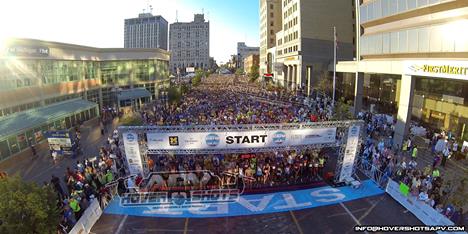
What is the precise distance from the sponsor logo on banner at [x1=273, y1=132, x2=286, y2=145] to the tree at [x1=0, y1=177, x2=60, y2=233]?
10981mm

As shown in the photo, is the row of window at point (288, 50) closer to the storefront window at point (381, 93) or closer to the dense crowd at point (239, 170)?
the storefront window at point (381, 93)

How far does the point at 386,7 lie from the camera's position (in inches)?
→ 1121

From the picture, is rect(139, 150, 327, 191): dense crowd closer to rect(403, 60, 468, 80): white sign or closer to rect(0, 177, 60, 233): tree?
rect(0, 177, 60, 233): tree

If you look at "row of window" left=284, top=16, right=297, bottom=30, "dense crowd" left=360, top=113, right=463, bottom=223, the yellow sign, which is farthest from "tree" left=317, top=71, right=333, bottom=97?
the yellow sign

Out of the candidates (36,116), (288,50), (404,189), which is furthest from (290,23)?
(404,189)

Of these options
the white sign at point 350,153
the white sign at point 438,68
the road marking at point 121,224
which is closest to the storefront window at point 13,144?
the road marking at point 121,224

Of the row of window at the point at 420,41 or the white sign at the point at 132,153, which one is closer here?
the white sign at the point at 132,153

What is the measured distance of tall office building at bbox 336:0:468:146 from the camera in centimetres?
2116

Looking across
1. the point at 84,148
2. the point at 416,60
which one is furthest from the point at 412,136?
the point at 84,148

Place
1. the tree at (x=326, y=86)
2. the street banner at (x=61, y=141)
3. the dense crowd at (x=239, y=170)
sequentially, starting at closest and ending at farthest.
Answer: the dense crowd at (x=239, y=170) → the street banner at (x=61, y=141) → the tree at (x=326, y=86)

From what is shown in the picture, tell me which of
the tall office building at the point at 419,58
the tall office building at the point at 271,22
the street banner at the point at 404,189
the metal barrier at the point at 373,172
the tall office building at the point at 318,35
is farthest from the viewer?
the tall office building at the point at 271,22

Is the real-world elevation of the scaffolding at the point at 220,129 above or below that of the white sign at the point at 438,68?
below

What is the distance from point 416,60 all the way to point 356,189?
14.3 m

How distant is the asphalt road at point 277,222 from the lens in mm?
13070
